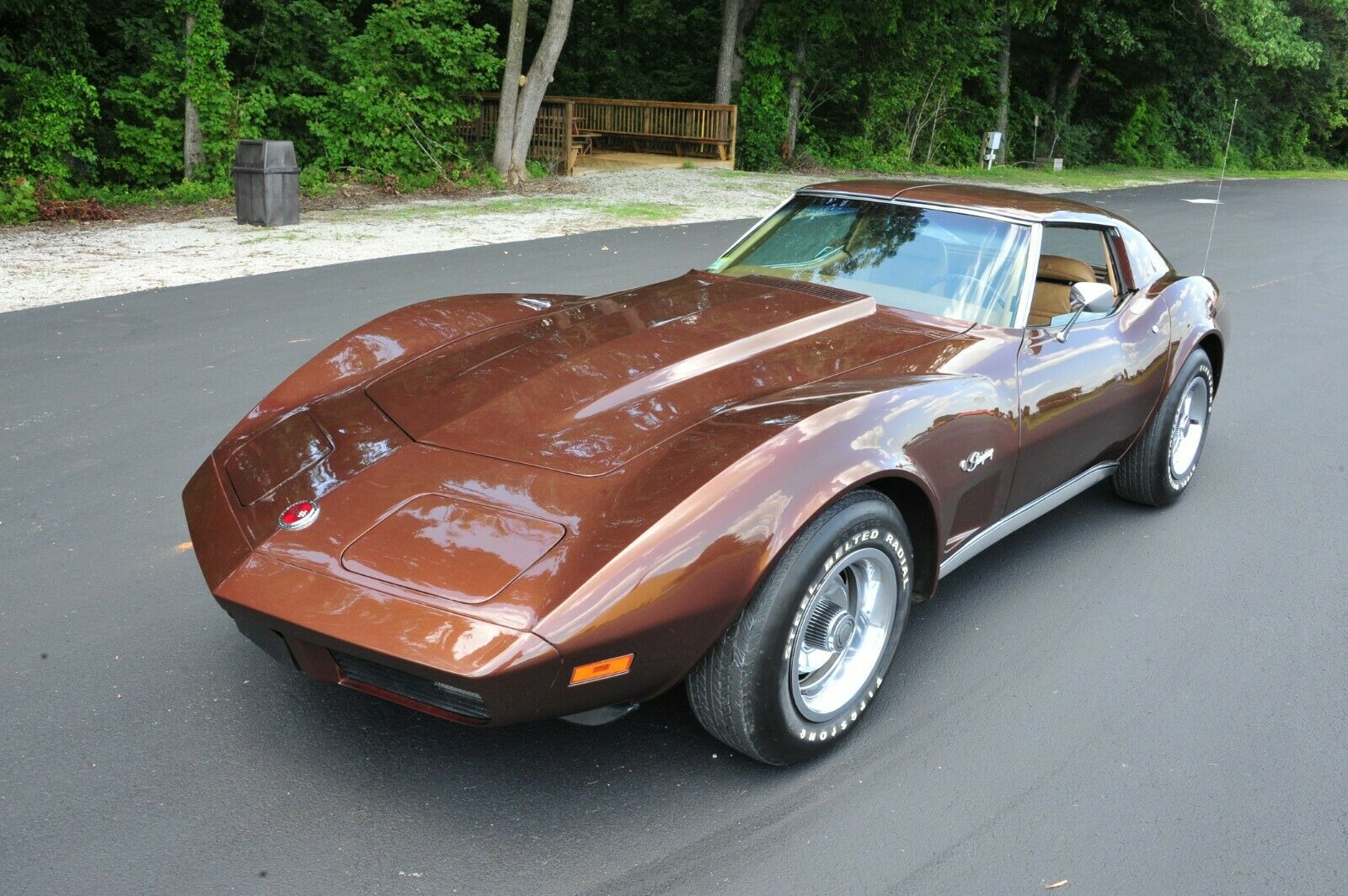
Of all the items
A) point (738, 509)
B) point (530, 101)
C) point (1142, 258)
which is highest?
point (530, 101)

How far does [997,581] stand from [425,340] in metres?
2.32

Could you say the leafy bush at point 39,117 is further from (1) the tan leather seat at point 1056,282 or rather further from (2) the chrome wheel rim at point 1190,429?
(2) the chrome wheel rim at point 1190,429

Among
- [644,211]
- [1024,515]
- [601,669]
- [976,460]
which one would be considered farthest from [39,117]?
[601,669]

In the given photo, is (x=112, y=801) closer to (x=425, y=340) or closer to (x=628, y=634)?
(x=628, y=634)

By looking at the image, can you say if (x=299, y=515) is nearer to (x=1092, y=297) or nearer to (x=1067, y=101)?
(x=1092, y=297)

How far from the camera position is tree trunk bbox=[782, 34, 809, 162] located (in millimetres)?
24359

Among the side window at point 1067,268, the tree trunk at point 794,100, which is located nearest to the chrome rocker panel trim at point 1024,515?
the side window at point 1067,268

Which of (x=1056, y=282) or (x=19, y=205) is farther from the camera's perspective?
(x=19, y=205)

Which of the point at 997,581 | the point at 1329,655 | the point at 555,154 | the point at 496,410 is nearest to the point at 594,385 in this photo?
the point at 496,410

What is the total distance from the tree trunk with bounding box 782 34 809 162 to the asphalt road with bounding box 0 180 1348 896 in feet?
67.8

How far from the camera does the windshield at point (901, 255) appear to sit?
411 centimetres

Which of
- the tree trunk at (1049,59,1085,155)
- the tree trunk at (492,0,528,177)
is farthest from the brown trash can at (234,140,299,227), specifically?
the tree trunk at (1049,59,1085,155)

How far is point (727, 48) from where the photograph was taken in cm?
2416

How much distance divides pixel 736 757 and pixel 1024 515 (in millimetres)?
1533
